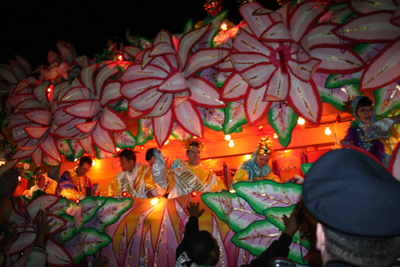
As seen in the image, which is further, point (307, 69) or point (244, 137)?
point (244, 137)

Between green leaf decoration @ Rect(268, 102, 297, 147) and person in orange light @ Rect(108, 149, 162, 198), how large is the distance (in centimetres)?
161

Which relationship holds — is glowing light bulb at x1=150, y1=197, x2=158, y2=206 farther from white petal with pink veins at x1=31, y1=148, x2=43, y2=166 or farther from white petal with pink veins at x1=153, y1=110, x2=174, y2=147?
white petal with pink veins at x1=31, y1=148, x2=43, y2=166

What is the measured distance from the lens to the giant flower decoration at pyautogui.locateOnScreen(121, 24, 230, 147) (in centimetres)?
220

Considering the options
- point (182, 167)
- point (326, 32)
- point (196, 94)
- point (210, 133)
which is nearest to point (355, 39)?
point (326, 32)

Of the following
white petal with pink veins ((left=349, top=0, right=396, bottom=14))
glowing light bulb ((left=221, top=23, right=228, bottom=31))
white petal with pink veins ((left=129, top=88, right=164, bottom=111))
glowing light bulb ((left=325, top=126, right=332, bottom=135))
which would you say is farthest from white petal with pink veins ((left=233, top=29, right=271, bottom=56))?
glowing light bulb ((left=325, top=126, right=332, bottom=135))

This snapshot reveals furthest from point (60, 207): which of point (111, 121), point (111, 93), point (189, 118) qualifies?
point (189, 118)

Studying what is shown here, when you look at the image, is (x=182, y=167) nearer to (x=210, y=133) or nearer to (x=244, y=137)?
(x=210, y=133)

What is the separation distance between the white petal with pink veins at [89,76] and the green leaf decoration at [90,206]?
3.34 feet

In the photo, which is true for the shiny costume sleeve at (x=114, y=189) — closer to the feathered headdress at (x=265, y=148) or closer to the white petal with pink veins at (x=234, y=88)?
the feathered headdress at (x=265, y=148)

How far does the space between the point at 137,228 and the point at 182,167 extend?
2.53 ft

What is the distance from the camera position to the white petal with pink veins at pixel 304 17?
6.03ft

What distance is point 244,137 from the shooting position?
4793mm

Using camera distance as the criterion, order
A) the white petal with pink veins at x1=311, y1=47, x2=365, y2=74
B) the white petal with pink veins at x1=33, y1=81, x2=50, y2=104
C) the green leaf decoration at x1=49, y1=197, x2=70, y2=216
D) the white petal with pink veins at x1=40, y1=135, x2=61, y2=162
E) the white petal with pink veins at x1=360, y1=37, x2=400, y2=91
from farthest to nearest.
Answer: the white petal with pink veins at x1=33, y1=81, x2=50, y2=104 → the white petal with pink veins at x1=40, y1=135, x2=61, y2=162 → the green leaf decoration at x1=49, y1=197, x2=70, y2=216 → the white petal with pink veins at x1=311, y1=47, x2=365, y2=74 → the white petal with pink veins at x1=360, y1=37, x2=400, y2=91

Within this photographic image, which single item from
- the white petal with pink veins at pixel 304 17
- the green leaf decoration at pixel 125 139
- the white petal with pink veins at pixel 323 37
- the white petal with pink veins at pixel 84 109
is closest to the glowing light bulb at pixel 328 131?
the white petal with pink veins at pixel 323 37
